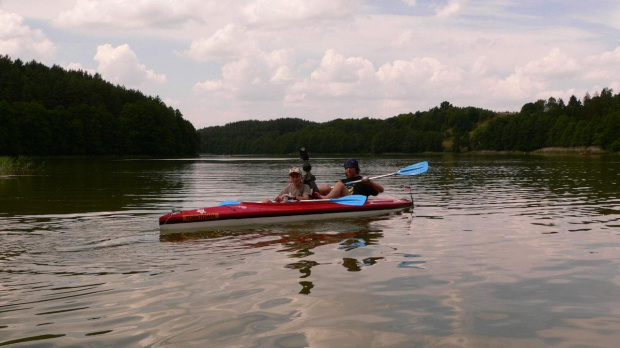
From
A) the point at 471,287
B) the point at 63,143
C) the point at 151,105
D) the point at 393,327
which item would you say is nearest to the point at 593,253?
the point at 471,287

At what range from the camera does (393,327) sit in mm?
5758

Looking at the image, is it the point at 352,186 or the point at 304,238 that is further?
the point at 352,186

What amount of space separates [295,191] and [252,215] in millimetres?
1985

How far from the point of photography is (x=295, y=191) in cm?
1483

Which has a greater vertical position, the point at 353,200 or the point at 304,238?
the point at 353,200

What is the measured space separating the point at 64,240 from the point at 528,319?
9.02 meters

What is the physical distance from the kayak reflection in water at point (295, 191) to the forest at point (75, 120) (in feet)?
292

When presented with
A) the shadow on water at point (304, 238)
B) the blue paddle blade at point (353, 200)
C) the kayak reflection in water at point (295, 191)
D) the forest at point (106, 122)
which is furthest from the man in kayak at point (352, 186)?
the forest at point (106, 122)

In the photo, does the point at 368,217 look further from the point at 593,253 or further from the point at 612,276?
the point at 612,276

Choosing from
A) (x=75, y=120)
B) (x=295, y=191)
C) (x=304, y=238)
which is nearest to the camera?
(x=304, y=238)

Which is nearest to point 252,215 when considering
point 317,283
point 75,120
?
point 317,283

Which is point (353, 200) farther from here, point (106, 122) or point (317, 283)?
point (106, 122)

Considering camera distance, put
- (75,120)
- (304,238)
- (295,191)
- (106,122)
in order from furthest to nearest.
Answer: (106,122) → (75,120) → (295,191) → (304,238)

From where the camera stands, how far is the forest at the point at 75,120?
94.6 meters
